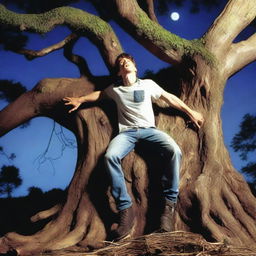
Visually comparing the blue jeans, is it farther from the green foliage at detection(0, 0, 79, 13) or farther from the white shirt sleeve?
the green foliage at detection(0, 0, 79, 13)

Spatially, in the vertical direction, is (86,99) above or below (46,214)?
above

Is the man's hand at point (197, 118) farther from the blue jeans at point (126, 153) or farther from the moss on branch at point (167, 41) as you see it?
the moss on branch at point (167, 41)

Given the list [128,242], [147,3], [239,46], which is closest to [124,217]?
[128,242]

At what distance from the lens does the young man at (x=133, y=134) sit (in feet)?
11.8

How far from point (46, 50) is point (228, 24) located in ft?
8.61

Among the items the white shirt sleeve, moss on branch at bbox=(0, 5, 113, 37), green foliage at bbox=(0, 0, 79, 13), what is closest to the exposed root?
the white shirt sleeve

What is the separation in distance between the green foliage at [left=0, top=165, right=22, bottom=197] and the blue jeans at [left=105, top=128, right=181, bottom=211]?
143 inches

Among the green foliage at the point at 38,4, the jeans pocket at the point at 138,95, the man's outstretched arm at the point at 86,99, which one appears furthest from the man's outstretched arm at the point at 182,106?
the green foliage at the point at 38,4

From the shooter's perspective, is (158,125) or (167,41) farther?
(167,41)

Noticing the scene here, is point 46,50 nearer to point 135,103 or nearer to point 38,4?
point 38,4

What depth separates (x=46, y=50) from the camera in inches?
182

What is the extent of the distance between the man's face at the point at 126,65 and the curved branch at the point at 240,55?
57.8 inches

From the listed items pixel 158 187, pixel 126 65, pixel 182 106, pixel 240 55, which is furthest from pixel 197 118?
pixel 240 55

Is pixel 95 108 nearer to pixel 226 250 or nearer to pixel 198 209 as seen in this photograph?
pixel 198 209
